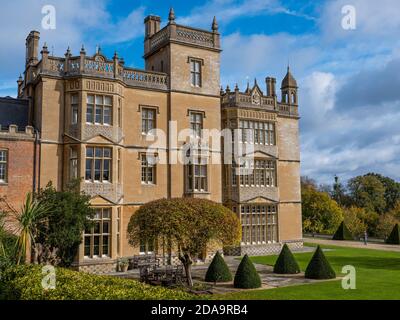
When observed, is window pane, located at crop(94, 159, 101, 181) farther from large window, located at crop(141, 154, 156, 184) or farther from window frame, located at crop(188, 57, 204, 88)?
window frame, located at crop(188, 57, 204, 88)

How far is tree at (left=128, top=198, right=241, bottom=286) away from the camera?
53.6ft

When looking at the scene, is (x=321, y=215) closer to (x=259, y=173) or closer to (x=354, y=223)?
(x=354, y=223)

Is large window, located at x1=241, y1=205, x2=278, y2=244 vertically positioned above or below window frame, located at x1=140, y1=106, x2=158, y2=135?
below

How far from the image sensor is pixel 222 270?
19.5m

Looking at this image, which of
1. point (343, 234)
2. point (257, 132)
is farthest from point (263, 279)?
point (343, 234)

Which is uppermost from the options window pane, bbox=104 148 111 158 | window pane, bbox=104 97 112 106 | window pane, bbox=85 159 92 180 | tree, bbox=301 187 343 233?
window pane, bbox=104 97 112 106

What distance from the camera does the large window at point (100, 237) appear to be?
21.7 meters

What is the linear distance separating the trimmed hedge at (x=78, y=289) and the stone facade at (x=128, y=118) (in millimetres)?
9285

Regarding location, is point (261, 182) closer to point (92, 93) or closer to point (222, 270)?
point (222, 270)

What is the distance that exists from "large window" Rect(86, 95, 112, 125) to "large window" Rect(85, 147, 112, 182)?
1558mm

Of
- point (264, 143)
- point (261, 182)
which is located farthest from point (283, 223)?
point (264, 143)

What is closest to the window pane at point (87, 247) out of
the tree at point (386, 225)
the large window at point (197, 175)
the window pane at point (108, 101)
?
the large window at point (197, 175)

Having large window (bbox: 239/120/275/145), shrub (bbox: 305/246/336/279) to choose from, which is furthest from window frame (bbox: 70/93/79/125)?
shrub (bbox: 305/246/336/279)
